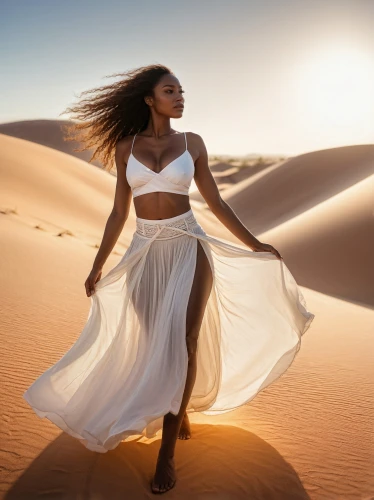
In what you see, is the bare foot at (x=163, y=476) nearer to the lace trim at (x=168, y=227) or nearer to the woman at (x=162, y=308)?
the woman at (x=162, y=308)

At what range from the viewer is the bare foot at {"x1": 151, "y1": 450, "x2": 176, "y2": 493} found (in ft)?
9.82

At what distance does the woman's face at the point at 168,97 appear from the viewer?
3.51 meters

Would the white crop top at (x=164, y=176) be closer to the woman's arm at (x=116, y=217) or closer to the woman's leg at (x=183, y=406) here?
the woman's arm at (x=116, y=217)

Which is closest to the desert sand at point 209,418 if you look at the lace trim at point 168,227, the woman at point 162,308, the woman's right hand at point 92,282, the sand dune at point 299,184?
the woman at point 162,308

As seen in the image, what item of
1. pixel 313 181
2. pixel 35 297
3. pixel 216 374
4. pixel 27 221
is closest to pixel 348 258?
pixel 27 221

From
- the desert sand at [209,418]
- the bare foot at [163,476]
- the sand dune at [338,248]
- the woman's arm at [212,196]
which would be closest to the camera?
the bare foot at [163,476]

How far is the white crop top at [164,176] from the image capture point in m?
3.29

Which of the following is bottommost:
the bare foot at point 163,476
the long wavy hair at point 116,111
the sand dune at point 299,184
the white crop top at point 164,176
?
the bare foot at point 163,476

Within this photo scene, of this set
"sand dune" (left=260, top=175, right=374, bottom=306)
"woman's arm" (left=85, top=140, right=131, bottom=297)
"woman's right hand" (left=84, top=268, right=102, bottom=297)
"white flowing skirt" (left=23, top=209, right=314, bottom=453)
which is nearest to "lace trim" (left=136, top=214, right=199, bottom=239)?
"white flowing skirt" (left=23, top=209, right=314, bottom=453)

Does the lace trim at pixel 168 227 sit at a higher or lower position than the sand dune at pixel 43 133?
lower

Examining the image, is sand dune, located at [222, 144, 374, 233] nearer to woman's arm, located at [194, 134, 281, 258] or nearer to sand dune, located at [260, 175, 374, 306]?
sand dune, located at [260, 175, 374, 306]

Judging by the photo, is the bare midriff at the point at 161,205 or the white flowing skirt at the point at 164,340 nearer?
the white flowing skirt at the point at 164,340

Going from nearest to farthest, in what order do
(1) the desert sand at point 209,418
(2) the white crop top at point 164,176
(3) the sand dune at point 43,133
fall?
(1) the desert sand at point 209,418, (2) the white crop top at point 164,176, (3) the sand dune at point 43,133

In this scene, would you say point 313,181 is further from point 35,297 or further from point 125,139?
point 125,139
